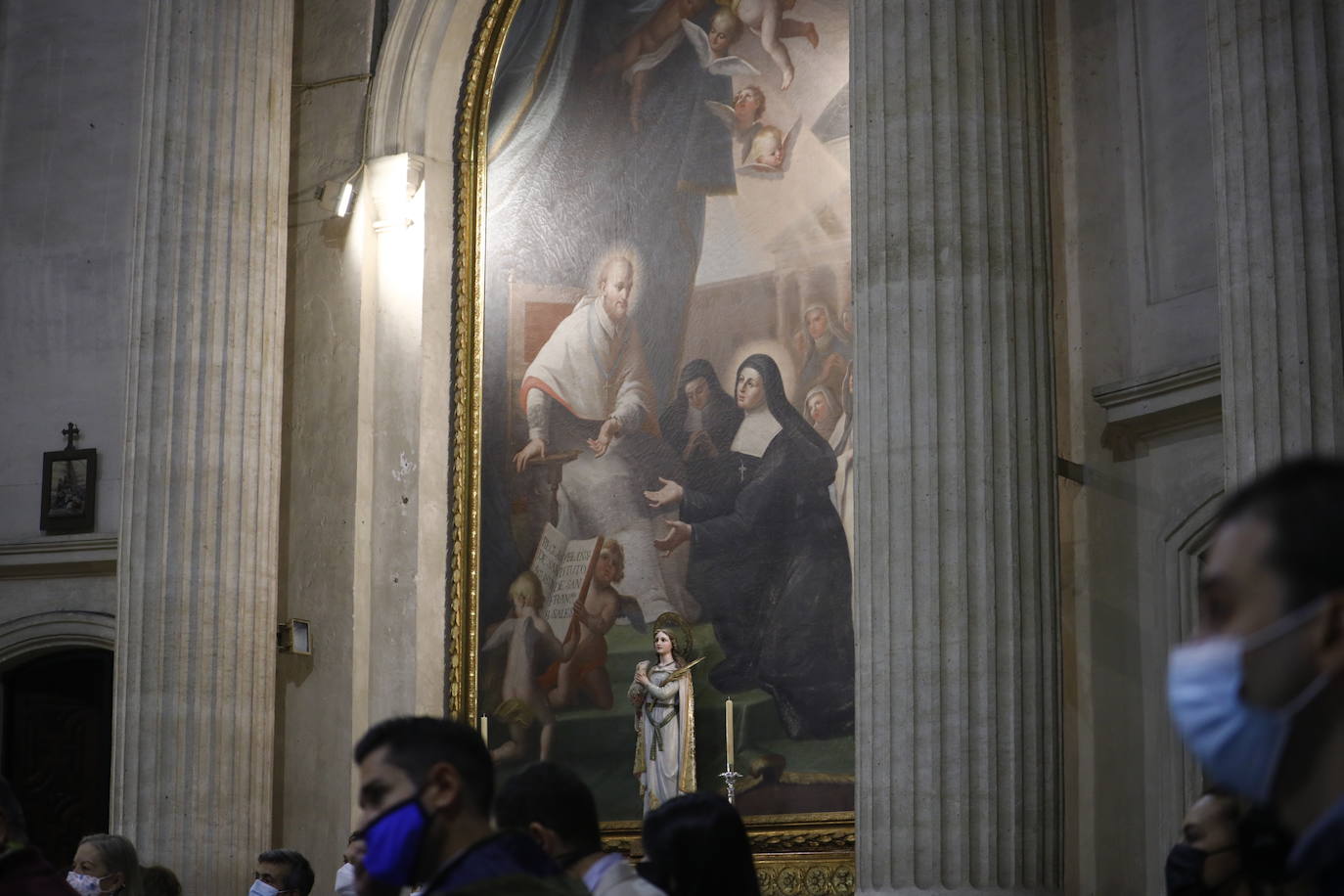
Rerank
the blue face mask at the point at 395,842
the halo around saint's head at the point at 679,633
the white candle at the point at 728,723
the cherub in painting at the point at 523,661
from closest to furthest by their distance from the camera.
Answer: the blue face mask at the point at 395,842 → the white candle at the point at 728,723 → the halo around saint's head at the point at 679,633 → the cherub in painting at the point at 523,661

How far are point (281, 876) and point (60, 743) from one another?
6116 millimetres

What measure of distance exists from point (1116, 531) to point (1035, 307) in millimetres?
1784

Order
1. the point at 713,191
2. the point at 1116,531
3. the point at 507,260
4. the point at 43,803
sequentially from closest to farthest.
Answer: the point at 1116,531
the point at 713,191
the point at 507,260
the point at 43,803

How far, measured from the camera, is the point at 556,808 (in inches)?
158

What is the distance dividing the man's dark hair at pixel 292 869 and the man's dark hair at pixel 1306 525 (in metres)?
A: 6.60

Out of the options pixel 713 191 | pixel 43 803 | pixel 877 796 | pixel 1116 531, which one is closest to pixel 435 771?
pixel 877 796

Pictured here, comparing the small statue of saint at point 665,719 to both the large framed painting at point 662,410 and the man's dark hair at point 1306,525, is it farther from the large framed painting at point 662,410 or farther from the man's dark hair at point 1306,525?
the man's dark hair at point 1306,525

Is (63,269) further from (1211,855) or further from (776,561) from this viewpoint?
(1211,855)

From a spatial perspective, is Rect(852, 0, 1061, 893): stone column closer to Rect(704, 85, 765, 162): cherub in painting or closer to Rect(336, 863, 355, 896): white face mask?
Rect(336, 863, 355, 896): white face mask

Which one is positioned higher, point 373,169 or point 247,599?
point 373,169

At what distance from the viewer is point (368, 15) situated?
12.8m

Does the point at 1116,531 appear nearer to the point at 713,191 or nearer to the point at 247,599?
the point at 713,191

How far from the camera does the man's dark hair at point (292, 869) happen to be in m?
7.88

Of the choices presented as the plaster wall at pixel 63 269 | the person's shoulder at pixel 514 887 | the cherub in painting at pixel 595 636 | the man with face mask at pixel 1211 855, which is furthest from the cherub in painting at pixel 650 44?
the person's shoulder at pixel 514 887
